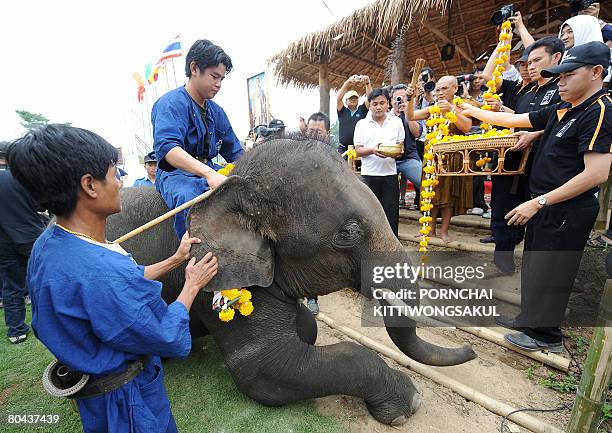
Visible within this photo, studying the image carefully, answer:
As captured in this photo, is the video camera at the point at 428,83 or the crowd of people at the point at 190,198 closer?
the crowd of people at the point at 190,198

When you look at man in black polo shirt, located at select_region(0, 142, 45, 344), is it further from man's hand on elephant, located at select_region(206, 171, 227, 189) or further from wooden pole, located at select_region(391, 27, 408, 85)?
wooden pole, located at select_region(391, 27, 408, 85)

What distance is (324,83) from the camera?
912cm

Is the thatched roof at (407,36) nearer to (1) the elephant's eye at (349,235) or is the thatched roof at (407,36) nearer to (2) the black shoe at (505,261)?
(2) the black shoe at (505,261)

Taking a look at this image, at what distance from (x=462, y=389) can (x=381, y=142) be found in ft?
10.8

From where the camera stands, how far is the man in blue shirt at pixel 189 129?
2.22 m

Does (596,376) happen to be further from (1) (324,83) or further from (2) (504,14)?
(1) (324,83)

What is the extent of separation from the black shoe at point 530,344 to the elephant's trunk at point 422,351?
0.84m

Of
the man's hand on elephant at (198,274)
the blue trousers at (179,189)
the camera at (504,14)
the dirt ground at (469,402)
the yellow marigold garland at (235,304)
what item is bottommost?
the dirt ground at (469,402)

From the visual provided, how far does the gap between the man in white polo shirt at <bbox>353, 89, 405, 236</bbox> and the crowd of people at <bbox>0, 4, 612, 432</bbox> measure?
0.05 ft

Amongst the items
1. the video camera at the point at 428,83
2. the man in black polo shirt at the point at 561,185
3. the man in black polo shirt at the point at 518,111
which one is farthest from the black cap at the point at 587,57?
the video camera at the point at 428,83

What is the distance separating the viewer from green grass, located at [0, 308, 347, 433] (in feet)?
7.16

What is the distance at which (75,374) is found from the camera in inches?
60.2

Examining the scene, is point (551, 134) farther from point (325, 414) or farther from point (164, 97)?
point (164, 97)

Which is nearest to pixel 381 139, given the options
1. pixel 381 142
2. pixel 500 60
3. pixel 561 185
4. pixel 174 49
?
pixel 381 142
